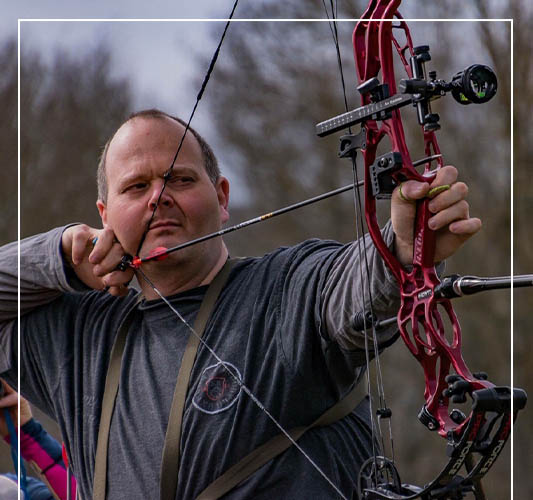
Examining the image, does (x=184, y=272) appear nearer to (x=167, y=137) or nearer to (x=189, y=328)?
(x=189, y=328)

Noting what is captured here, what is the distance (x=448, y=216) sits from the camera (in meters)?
1.30

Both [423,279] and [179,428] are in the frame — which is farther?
[179,428]

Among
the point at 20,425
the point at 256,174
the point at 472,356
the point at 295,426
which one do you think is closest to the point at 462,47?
the point at 256,174

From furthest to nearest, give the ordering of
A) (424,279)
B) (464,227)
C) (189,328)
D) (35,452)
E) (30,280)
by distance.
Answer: (35,452)
(30,280)
(189,328)
(424,279)
(464,227)

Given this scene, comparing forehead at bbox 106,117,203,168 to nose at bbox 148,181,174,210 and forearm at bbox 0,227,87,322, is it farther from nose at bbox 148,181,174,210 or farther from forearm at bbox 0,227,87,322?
forearm at bbox 0,227,87,322

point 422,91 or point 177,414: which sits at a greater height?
point 422,91

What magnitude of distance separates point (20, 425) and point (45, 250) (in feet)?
2.00

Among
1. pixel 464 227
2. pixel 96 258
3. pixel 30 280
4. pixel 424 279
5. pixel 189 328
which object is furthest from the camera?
pixel 30 280

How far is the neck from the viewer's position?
73.4 inches

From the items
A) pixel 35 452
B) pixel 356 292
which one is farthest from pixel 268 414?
pixel 35 452

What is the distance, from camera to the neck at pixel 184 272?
1.87 m

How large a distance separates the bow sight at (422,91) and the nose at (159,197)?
51 centimetres

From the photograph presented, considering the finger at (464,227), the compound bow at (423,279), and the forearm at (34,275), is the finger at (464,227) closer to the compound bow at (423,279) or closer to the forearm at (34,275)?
the compound bow at (423,279)

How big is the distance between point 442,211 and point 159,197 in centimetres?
71
